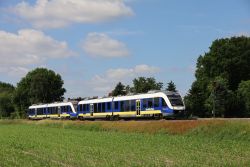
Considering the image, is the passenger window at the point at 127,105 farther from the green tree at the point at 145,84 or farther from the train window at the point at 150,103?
the green tree at the point at 145,84

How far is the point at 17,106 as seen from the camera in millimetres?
129625

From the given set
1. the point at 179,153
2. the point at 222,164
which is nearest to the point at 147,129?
the point at 179,153

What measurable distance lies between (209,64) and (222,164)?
65571 mm

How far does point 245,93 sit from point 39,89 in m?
65.5

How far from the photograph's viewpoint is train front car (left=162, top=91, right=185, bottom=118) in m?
43.4

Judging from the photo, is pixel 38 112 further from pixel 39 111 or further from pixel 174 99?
pixel 174 99

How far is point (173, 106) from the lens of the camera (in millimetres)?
43344

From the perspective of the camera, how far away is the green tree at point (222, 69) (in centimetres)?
7800

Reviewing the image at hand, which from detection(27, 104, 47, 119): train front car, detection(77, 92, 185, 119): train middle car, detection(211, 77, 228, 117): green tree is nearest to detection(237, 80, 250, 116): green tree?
detection(211, 77, 228, 117): green tree

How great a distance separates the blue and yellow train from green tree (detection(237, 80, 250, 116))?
82.2 ft

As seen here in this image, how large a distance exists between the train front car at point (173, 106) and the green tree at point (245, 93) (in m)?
30.8

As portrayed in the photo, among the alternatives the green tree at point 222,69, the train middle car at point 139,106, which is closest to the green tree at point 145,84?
the green tree at point 222,69

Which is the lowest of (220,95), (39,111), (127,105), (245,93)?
(127,105)

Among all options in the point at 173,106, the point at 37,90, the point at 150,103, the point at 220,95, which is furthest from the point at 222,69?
the point at 37,90
